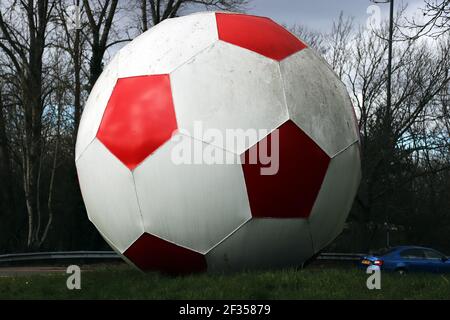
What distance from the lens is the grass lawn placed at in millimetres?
5180

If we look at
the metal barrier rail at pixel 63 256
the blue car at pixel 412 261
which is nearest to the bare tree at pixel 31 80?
the metal barrier rail at pixel 63 256

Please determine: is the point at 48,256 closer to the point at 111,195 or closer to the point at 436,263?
the point at 111,195

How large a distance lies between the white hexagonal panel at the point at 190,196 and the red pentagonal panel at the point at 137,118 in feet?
0.47

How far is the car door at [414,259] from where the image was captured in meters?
12.4

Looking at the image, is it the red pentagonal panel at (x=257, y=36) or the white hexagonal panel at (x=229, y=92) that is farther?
the red pentagonal panel at (x=257, y=36)

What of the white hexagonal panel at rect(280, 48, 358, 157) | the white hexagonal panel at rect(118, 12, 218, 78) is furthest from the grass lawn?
the white hexagonal panel at rect(118, 12, 218, 78)

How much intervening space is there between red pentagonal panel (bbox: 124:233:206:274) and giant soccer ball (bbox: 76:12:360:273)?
14mm

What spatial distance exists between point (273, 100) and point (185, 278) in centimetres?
212

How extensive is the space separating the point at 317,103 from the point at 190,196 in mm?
1802

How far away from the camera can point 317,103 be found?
20.7 feet

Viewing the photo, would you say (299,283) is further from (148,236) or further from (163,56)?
(163,56)

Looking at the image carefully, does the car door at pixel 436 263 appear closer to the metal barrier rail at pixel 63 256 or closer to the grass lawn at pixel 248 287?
the metal barrier rail at pixel 63 256
